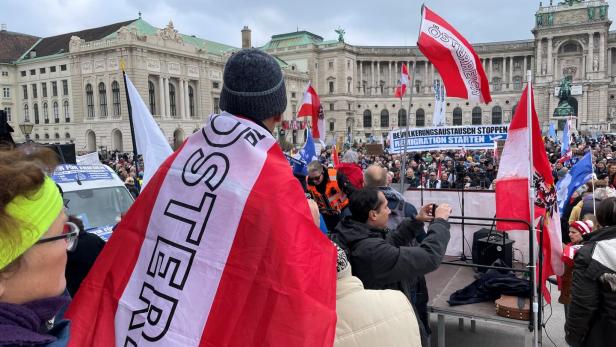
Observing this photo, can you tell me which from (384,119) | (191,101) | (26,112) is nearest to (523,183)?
(191,101)

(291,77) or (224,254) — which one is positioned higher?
(291,77)

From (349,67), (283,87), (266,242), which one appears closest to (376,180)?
(283,87)

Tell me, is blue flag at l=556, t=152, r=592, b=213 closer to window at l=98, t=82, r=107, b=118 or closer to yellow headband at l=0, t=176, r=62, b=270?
yellow headband at l=0, t=176, r=62, b=270

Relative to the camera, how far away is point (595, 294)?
3.11 meters

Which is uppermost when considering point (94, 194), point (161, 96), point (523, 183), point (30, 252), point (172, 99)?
point (161, 96)

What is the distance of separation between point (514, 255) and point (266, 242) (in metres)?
4.55

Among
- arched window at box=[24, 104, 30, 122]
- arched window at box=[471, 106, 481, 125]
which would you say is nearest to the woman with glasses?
arched window at box=[24, 104, 30, 122]

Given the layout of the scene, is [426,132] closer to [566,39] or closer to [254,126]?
[254,126]

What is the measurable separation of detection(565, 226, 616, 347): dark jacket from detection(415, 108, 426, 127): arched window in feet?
252

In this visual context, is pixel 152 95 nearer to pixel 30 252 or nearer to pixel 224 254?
pixel 224 254

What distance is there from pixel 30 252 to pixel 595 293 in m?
3.28

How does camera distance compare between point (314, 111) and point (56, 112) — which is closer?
point (314, 111)

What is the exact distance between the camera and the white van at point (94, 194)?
22.1ft

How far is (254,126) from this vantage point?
173cm
